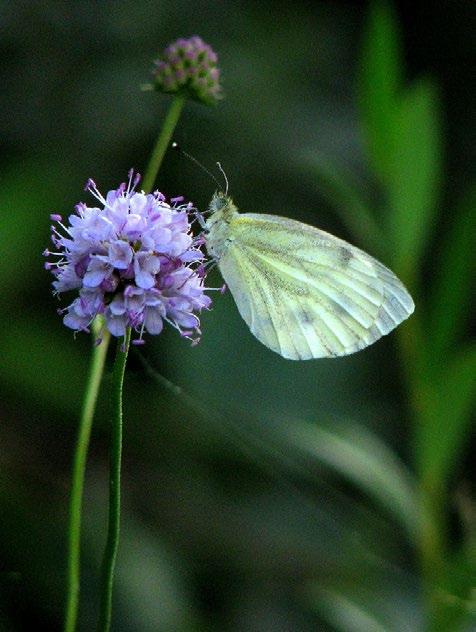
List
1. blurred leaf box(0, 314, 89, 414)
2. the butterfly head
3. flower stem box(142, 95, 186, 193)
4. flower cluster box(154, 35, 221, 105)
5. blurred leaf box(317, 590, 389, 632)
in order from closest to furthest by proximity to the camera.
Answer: flower stem box(142, 95, 186, 193) → flower cluster box(154, 35, 221, 105) → the butterfly head → blurred leaf box(317, 590, 389, 632) → blurred leaf box(0, 314, 89, 414)

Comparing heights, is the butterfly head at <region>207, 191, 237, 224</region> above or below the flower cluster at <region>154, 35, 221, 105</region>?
below

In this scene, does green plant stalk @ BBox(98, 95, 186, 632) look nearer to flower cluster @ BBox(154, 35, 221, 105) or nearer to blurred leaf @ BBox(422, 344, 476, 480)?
flower cluster @ BBox(154, 35, 221, 105)

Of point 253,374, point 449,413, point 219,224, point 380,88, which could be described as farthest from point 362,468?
point 380,88

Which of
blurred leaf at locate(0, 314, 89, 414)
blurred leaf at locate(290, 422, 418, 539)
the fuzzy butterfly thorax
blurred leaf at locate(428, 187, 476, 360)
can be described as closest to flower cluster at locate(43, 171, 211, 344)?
the fuzzy butterfly thorax

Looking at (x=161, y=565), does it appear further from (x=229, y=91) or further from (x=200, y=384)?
(x=229, y=91)

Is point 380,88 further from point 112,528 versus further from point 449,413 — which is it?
point 112,528

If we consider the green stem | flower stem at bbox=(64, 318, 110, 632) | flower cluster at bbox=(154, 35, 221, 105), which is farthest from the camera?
flower cluster at bbox=(154, 35, 221, 105)

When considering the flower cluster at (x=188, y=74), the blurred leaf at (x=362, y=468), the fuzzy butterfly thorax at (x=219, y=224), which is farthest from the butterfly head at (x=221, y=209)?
the blurred leaf at (x=362, y=468)
